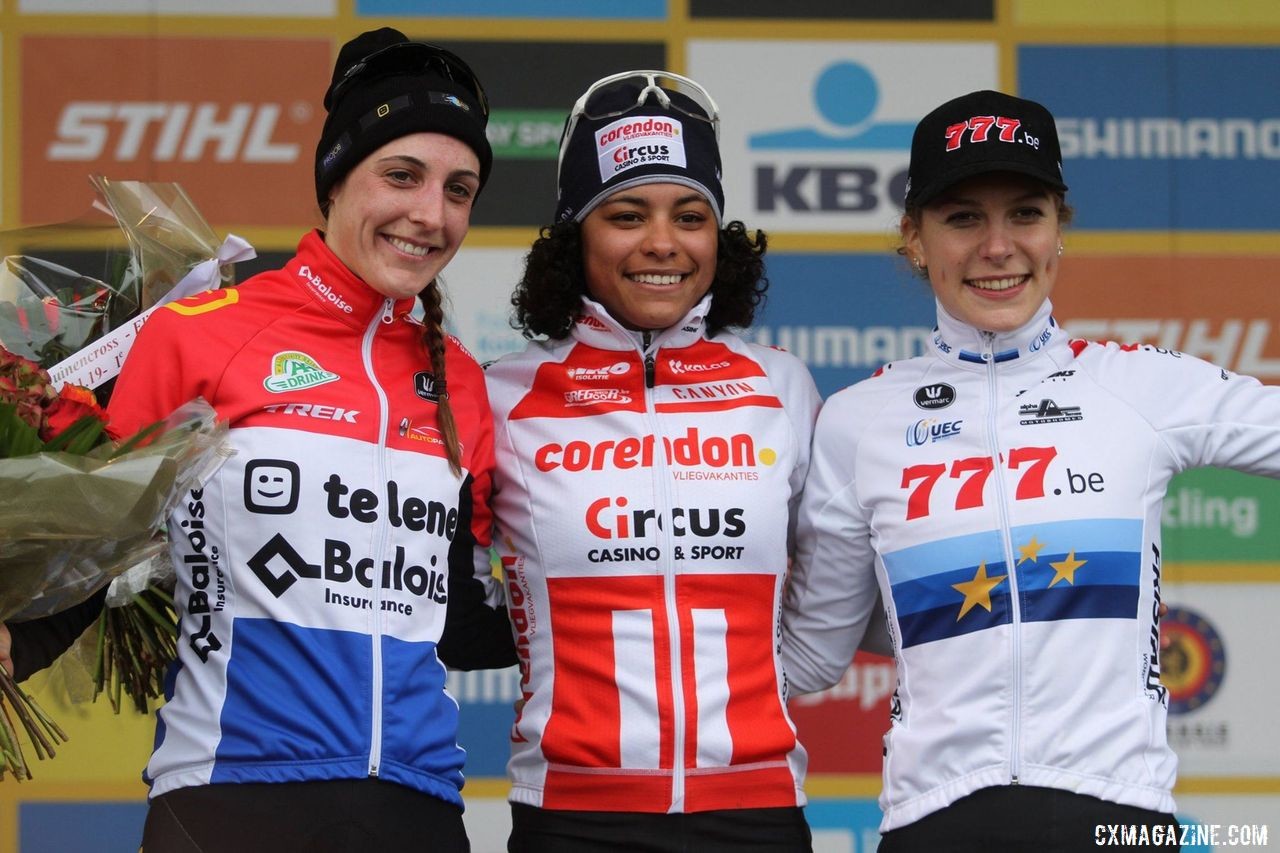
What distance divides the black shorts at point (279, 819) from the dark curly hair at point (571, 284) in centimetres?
80

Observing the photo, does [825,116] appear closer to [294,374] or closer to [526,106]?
[526,106]

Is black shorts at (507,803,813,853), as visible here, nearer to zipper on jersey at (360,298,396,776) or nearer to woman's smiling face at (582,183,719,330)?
zipper on jersey at (360,298,396,776)

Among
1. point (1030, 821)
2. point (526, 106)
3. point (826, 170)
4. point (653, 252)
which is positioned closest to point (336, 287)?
point (653, 252)

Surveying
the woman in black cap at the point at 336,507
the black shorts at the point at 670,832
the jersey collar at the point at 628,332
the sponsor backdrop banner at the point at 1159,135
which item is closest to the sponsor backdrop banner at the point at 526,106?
the sponsor backdrop banner at the point at 1159,135

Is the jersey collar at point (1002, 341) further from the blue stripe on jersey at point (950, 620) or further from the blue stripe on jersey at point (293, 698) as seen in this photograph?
the blue stripe on jersey at point (293, 698)

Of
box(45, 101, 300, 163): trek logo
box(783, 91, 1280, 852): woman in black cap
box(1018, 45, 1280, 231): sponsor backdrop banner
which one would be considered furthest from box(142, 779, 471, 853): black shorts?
box(1018, 45, 1280, 231): sponsor backdrop banner

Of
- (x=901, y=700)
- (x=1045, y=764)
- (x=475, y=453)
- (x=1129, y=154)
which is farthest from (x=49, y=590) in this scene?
(x=1129, y=154)

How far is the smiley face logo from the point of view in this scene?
1.82 m

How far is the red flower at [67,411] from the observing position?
1613mm

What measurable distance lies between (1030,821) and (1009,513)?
39 centimetres

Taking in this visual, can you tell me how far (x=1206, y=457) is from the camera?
78.4 inches

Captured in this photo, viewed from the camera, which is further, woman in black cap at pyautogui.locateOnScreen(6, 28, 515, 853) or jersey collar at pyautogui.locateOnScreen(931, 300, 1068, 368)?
jersey collar at pyautogui.locateOnScreen(931, 300, 1068, 368)

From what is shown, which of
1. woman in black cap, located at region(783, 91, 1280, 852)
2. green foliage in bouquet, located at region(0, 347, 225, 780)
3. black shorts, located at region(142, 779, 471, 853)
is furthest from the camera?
woman in black cap, located at region(783, 91, 1280, 852)

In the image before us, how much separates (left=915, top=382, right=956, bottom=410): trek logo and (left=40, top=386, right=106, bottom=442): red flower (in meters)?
1.09
